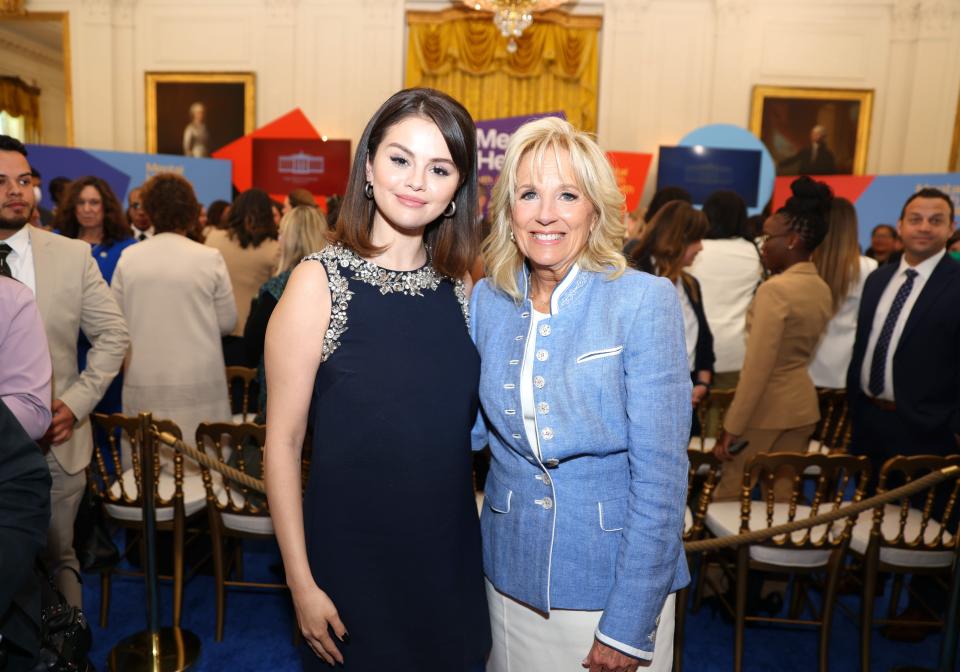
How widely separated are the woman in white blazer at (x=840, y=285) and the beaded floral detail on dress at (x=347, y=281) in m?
2.68

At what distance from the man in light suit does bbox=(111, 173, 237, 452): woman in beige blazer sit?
2.16 ft

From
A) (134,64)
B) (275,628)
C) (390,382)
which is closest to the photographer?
(390,382)

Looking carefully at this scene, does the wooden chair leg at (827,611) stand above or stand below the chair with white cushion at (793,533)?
below

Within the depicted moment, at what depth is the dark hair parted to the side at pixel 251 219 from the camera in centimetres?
436

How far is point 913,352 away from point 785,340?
74cm

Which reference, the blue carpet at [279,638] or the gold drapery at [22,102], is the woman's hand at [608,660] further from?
the gold drapery at [22,102]

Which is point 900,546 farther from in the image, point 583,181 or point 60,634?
point 60,634

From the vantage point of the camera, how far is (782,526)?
2.52 meters

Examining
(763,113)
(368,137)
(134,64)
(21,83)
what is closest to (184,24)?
(134,64)

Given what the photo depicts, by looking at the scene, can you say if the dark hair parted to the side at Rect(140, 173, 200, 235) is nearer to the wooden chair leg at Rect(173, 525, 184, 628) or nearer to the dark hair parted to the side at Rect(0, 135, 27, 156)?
the dark hair parted to the side at Rect(0, 135, 27, 156)

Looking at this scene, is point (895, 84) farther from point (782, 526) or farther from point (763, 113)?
point (782, 526)

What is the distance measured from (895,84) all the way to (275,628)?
10.3 m

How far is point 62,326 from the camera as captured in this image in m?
2.53

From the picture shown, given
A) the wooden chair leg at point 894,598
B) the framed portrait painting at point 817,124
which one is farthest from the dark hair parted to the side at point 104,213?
the framed portrait painting at point 817,124
